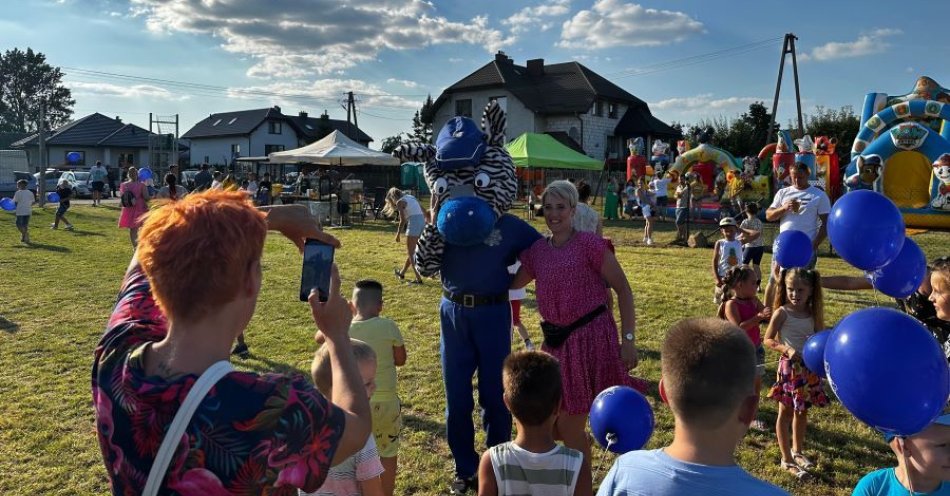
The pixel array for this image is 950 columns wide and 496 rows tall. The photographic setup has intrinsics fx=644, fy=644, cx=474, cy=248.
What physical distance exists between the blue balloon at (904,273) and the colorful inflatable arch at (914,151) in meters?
15.6

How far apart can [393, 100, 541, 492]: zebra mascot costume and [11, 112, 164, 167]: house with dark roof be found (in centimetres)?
5475

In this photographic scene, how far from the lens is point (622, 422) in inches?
108

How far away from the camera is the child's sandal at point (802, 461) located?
4.10 metres

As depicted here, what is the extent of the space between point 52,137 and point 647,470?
6228 centimetres

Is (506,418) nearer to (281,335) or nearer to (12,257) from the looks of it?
(281,335)

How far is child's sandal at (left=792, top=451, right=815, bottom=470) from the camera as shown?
4.10 m

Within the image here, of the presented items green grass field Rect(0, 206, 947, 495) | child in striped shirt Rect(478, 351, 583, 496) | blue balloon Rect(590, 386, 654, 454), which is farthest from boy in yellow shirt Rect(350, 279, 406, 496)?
blue balloon Rect(590, 386, 654, 454)

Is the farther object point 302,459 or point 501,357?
point 501,357

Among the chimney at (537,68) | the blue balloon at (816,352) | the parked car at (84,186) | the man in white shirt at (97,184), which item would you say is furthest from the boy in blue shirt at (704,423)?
the chimney at (537,68)

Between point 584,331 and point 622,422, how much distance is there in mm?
810

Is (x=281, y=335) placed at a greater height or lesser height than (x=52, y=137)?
lesser

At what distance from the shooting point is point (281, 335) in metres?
7.38

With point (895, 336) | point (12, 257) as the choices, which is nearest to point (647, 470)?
point (895, 336)

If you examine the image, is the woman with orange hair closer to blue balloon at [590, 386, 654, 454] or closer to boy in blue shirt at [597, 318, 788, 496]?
boy in blue shirt at [597, 318, 788, 496]
